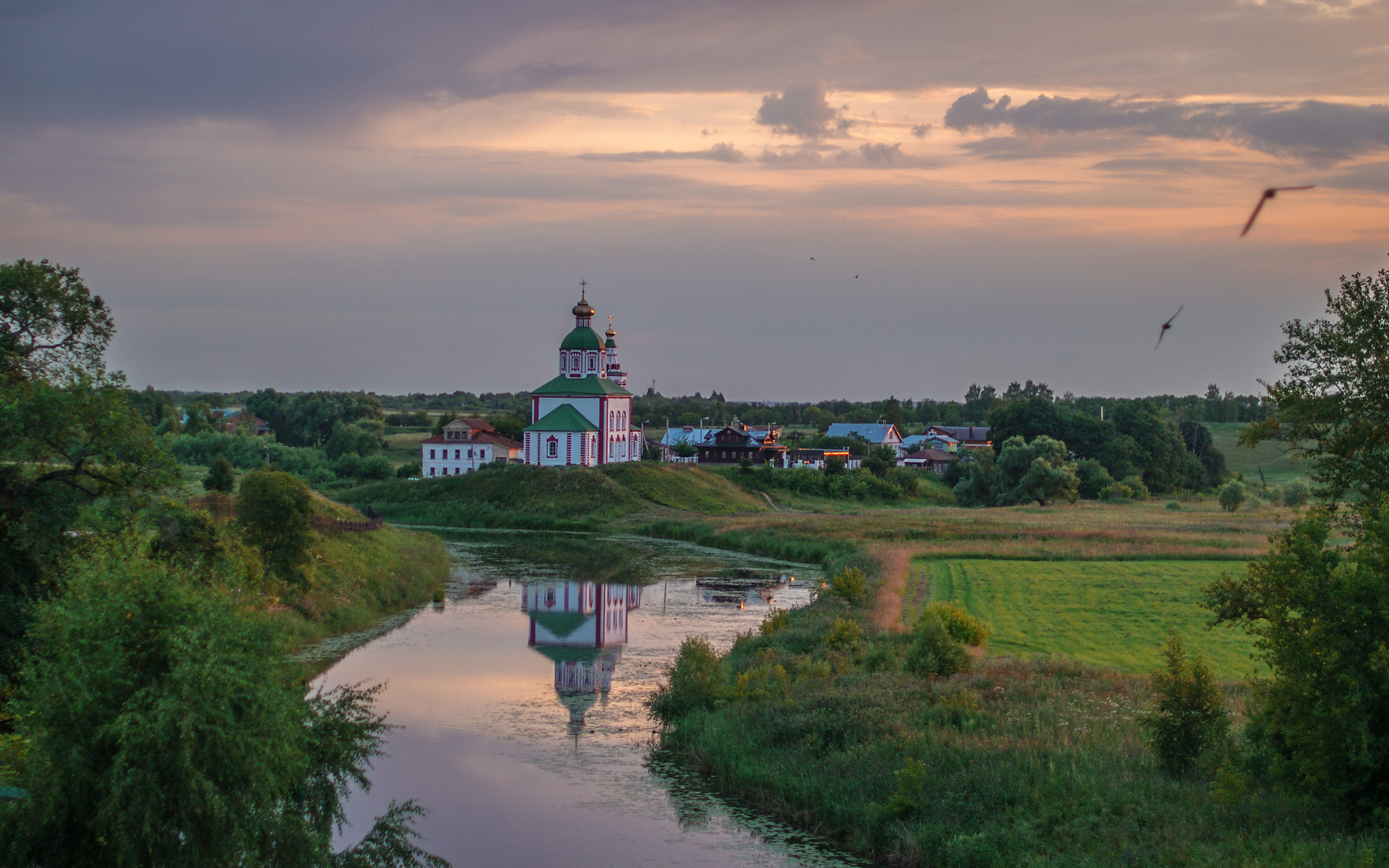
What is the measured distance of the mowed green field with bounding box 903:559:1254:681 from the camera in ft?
76.5

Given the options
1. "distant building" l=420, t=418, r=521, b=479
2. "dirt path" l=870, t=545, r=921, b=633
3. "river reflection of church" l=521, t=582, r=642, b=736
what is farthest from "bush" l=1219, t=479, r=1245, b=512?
"distant building" l=420, t=418, r=521, b=479

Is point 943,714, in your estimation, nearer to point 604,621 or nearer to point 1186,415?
point 604,621

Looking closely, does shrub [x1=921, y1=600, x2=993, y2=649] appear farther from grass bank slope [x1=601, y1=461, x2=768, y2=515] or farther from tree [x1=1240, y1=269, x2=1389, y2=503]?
grass bank slope [x1=601, y1=461, x2=768, y2=515]

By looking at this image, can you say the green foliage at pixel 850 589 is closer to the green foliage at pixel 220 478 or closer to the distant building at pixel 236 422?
the green foliage at pixel 220 478

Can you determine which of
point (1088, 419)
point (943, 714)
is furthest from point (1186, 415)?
point (943, 714)

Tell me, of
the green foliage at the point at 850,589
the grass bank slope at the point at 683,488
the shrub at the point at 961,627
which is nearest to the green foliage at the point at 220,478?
the grass bank slope at the point at 683,488

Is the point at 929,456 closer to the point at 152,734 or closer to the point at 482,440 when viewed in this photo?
the point at 482,440

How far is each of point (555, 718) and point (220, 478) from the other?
39125mm

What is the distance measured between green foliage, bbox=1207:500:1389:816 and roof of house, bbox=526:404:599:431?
62375 millimetres

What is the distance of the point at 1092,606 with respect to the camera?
2934 centimetres

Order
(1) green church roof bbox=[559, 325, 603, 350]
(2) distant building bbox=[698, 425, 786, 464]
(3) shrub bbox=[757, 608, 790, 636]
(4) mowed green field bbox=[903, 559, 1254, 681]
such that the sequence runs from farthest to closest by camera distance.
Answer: (2) distant building bbox=[698, 425, 786, 464]
(1) green church roof bbox=[559, 325, 603, 350]
(3) shrub bbox=[757, 608, 790, 636]
(4) mowed green field bbox=[903, 559, 1254, 681]

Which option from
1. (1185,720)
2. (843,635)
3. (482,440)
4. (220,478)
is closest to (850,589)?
(843,635)

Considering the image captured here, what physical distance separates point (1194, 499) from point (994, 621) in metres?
59.3

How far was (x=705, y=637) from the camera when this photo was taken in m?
28.6
